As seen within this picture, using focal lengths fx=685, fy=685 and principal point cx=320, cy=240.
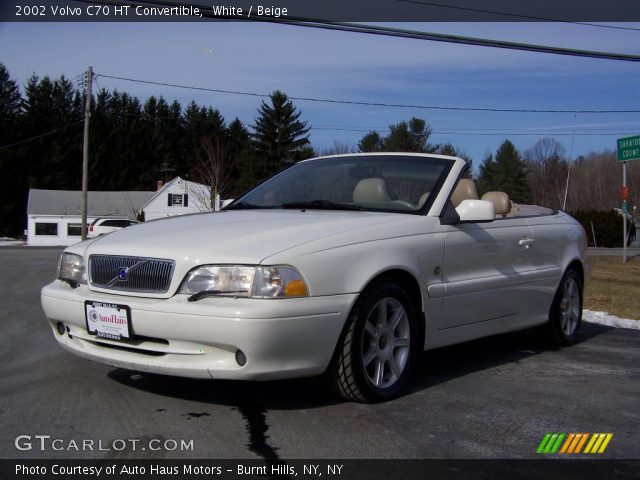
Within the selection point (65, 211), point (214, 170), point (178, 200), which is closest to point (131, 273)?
point (214, 170)

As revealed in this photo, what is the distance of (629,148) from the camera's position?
19125 millimetres

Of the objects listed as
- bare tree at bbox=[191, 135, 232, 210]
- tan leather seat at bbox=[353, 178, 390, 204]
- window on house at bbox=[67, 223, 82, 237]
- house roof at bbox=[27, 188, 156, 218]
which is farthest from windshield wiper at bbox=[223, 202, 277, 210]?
house roof at bbox=[27, 188, 156, 218]

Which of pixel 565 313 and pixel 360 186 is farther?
pixel 565 313

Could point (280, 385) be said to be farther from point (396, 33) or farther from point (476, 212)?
point (396, 33)

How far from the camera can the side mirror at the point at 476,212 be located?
4730mm

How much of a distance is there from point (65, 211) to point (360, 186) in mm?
56612

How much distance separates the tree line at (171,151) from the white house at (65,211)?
6.99m

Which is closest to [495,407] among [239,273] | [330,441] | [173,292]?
[330,441]

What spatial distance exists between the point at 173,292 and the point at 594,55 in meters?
12.0

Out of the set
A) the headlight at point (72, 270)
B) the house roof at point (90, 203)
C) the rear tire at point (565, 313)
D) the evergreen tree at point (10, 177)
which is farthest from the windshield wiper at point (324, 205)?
the evergreen tree at point (10, 177)

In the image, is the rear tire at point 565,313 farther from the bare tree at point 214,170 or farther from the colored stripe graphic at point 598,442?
the bare tree at point 214,170

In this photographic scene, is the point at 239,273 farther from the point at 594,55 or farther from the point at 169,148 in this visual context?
the point at 169,148

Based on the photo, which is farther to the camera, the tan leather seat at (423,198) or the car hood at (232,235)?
→ the tan leather seat at (423,198)

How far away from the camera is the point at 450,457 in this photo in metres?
3.27
